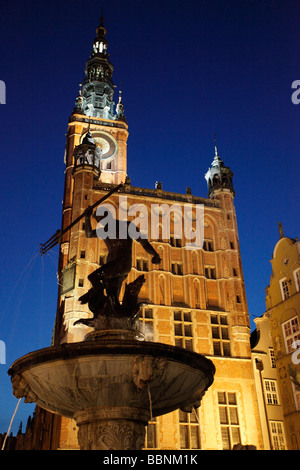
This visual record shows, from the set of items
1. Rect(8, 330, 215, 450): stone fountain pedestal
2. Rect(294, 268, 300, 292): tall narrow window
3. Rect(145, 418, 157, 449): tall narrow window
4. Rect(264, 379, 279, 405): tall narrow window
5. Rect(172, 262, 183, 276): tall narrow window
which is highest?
Rect(172, 262, 183, 276): tall narrow window

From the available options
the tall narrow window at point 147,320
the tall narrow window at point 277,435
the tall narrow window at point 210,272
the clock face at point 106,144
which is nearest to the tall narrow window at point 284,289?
the tall narrow window at point 210,272

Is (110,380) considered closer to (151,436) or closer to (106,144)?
(151,436)

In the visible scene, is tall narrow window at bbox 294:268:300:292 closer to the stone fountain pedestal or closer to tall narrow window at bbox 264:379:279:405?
tall narrow window at bbox 264:379:279:405

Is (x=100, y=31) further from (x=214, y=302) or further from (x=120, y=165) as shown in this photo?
(x=214, y=302)

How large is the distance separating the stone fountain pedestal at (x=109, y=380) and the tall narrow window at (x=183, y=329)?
59.0ft

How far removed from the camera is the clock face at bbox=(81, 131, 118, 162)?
3972cm

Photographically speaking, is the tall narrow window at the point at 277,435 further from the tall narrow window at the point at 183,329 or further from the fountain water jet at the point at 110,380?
the fountain water jet at the point at 110,380

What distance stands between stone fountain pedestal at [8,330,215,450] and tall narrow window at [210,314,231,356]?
1877cm

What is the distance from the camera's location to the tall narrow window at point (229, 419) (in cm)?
2386

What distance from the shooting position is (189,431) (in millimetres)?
23625

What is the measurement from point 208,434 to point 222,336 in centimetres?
576

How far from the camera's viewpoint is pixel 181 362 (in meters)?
8.03

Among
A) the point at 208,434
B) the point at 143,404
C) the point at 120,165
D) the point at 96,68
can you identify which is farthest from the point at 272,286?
the point at 96,68

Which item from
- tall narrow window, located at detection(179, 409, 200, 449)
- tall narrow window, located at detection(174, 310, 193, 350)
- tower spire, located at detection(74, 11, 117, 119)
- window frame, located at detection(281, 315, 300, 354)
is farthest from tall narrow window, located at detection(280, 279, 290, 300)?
tower spire, located at detection(74, 11, 117, 119)
